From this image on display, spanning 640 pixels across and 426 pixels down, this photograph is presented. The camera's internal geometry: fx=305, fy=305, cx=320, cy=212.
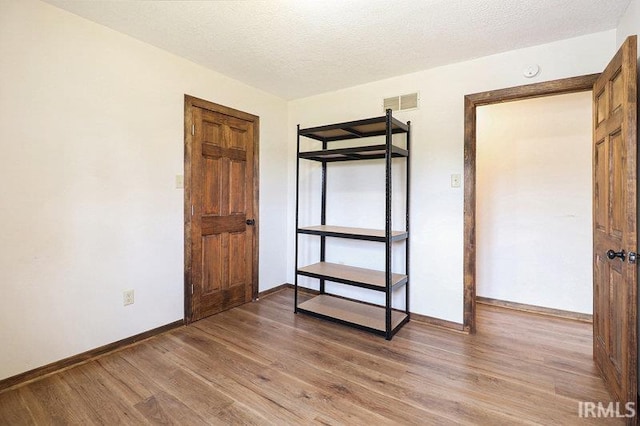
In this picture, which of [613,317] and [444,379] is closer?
[613,317]

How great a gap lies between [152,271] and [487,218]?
359cm

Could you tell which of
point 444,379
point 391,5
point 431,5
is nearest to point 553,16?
point 431,5

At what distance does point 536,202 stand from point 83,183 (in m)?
4.20

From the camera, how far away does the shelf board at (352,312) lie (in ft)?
9.16

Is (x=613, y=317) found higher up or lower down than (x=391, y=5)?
lower down

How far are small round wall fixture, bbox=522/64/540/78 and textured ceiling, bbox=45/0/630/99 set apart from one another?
0.17 m

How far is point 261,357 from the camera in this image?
2305 mm

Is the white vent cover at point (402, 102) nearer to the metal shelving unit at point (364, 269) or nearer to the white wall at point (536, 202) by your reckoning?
the metal shelving unit at point (364, 269)

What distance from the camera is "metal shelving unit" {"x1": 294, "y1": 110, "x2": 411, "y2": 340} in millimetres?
2629

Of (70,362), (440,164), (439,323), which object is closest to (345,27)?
(440,164)

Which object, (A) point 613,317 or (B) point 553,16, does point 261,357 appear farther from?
(B) point 553,16

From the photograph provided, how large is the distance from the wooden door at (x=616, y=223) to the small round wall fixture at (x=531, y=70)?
447 millimetres

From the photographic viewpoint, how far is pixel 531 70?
2.49 m

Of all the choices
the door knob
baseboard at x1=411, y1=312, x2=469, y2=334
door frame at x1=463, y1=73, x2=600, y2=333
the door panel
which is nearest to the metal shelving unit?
baseboard at x1=411, y1=312, x2=469, y2=334
